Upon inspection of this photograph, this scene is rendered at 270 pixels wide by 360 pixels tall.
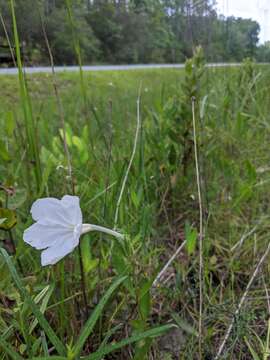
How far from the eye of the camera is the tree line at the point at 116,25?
0.90 m

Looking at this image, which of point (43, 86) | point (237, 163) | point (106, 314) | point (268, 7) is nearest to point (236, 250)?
point (106, 314)

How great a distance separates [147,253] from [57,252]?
0.36m

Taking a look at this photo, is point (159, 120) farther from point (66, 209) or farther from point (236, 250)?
point (66, 209)

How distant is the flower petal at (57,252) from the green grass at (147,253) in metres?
0.05

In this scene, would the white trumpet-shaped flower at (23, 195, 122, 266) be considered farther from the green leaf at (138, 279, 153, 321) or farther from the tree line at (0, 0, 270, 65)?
the tree line at (0, 0, 270, 65)

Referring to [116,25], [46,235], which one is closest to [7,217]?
[46,235]

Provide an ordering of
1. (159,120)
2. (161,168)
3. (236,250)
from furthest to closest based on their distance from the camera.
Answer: (159,120), (161,168), (236,250)

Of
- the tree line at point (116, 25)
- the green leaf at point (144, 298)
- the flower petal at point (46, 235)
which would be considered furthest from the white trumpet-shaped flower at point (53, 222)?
the tree line at point (116, 25)

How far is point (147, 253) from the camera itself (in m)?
0.75

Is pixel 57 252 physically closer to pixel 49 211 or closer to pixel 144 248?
pixel 49 211

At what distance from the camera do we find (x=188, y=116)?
3.74ft

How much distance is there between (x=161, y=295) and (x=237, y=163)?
712 mm

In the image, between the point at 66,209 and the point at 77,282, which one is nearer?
the point at 66,209

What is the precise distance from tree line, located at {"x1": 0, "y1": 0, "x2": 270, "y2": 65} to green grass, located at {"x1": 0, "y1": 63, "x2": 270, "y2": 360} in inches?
7.6
